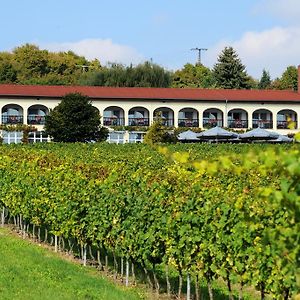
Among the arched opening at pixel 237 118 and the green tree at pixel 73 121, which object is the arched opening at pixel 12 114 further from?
the arched opening at pixel 237 118

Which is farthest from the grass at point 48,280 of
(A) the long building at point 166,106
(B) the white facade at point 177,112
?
(B) the white facade at point 177,112

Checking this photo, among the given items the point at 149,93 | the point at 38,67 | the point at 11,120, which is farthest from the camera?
the point at 38,67

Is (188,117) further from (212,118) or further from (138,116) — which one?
(138,116)

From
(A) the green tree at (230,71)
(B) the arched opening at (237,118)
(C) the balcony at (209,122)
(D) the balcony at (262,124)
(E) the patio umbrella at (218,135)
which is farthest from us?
(A) the green tree at (230,71)

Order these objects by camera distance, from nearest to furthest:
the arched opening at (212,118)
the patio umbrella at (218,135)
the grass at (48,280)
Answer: the grass at (48,280), the patio umbrella at (218,135), the arched opening at (212,118)

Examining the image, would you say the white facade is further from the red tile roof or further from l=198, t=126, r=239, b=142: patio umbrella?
l=198, t=126, r=239, b=142: patio umbrella

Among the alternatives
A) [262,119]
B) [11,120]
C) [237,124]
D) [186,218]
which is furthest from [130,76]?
[186,218]

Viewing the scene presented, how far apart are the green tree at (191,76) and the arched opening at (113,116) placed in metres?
36.4

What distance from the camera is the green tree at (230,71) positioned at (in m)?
88.8

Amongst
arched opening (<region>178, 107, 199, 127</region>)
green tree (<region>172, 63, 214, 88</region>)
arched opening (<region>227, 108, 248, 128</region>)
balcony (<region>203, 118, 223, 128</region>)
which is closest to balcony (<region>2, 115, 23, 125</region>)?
arched opening (<region>178, 107, 199, 127</region>)

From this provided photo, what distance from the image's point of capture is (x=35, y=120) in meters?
63.3

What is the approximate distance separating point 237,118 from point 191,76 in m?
42.0

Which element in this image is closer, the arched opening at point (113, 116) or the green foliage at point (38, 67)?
the arched opening at point (113, 116)

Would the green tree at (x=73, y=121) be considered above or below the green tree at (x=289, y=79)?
below
